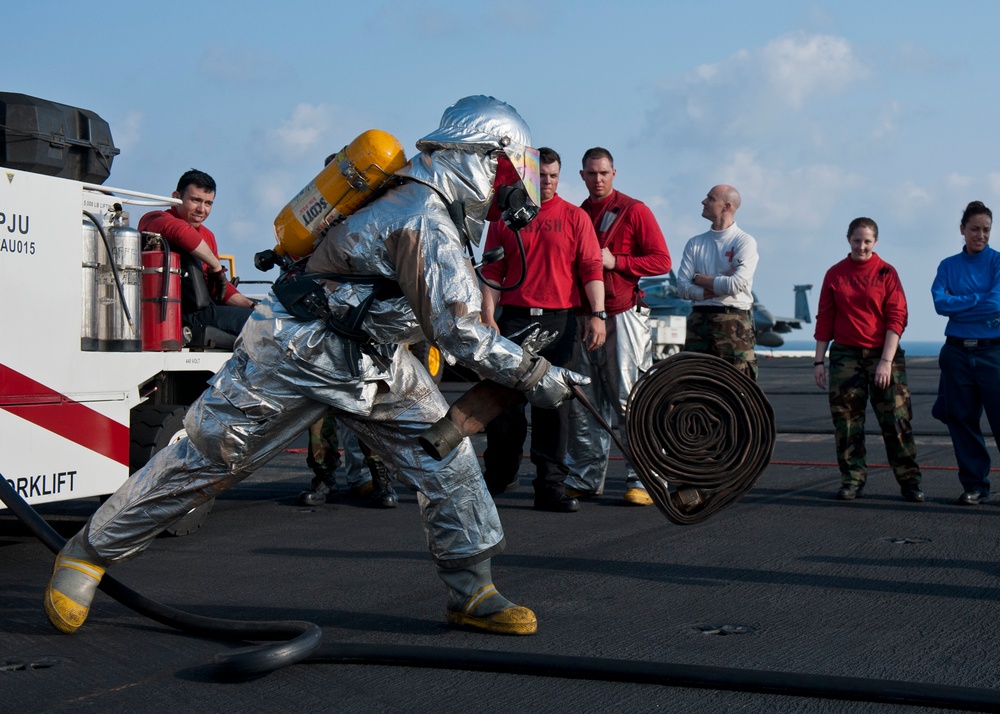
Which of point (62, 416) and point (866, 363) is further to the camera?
point (866, 363)

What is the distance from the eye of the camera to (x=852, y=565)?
5.30 metres

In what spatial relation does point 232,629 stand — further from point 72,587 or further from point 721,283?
point 721,283

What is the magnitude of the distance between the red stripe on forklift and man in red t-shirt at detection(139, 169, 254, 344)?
1.06 meters

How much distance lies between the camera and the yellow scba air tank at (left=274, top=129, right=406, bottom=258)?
4.08m

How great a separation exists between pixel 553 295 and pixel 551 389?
329 centimetres

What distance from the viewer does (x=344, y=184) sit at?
409 centimetres

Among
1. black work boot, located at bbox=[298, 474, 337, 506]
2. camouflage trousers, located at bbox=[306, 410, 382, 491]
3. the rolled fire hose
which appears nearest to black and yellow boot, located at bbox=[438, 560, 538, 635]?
the rolled fire hose

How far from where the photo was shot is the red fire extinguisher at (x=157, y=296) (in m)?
6.35

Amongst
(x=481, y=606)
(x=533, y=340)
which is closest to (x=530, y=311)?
(x=533, y=340)

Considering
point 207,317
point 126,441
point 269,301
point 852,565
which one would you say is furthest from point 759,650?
point 207,317

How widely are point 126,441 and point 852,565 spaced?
3.90 meters

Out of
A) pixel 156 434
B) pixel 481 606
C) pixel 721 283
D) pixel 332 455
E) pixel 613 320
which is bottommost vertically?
pixel 481 606

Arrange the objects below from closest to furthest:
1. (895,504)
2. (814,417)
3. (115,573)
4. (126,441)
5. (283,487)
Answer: (115,573) < (126,441) < (895,504) < (283,487) < (814,417)

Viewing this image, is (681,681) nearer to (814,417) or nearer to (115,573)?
(115,573)
